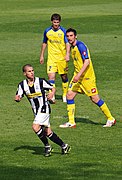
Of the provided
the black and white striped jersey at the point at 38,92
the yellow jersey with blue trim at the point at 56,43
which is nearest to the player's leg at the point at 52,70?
the yellow jersey with blue trim at the point at 56,43

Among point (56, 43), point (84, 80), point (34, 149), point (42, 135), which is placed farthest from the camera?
point (56, 43)

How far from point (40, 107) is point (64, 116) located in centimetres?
387

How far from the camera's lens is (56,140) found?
41.9ft

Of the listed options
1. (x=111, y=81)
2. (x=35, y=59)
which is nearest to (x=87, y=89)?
(x=111, y=81)

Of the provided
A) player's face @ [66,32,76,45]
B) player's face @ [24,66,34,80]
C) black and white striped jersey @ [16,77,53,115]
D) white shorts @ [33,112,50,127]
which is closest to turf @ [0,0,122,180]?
white shorts @ [33,112,50,127]

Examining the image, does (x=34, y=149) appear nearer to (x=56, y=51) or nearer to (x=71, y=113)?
(x=71, y=113)

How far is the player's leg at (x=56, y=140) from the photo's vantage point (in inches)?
503

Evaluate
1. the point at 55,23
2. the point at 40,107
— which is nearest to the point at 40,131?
the point at 40,107

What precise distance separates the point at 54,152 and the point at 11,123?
273cm

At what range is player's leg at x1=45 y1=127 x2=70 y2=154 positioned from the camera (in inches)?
503

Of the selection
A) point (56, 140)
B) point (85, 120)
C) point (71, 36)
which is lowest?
point (85, 120)

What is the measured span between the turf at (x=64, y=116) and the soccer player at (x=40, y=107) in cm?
27

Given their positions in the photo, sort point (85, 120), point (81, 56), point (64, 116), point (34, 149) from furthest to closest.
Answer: point (64, 116)
point (85, 120)
point (81, 56)
point (34, 149)

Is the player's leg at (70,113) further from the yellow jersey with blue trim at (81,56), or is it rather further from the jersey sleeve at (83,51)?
the jersey sleeve at (83,51)
